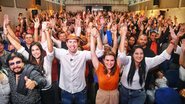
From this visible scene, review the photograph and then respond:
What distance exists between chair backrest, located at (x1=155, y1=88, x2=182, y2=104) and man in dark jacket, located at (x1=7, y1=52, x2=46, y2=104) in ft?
5.96

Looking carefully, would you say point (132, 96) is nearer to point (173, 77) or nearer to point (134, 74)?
point (134, 74)

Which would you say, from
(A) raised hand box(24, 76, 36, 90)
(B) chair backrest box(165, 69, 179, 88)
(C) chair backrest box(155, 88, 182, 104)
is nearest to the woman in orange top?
(C) chair backrest box(155, 88, 182, 104)

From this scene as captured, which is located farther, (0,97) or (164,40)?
(164,40)

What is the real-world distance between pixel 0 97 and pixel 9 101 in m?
0.11

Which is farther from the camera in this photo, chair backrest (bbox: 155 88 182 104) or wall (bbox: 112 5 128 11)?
wall (bbox: 112 5 128 11)

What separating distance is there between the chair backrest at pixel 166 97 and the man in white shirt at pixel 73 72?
1.08 m

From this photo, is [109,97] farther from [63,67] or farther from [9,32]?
[9,32]

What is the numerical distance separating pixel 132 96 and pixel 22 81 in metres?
1.50

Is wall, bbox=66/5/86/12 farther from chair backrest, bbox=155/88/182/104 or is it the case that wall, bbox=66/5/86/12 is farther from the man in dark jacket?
the man in dark jacket

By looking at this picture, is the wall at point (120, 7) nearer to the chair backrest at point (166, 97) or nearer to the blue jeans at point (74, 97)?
the chair backrest at point (166, 97)

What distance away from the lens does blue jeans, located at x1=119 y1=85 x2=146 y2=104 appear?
3.25 meters

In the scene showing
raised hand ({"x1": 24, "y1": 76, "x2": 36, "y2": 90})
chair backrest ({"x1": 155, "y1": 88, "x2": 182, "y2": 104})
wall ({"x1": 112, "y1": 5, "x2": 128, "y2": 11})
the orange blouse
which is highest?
wall ({"x1": 112, "y1": 5, "x2": 128, "y2": 11})

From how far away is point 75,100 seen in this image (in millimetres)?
3377

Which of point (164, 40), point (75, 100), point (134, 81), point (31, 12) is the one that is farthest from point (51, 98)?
point (31, 12)
